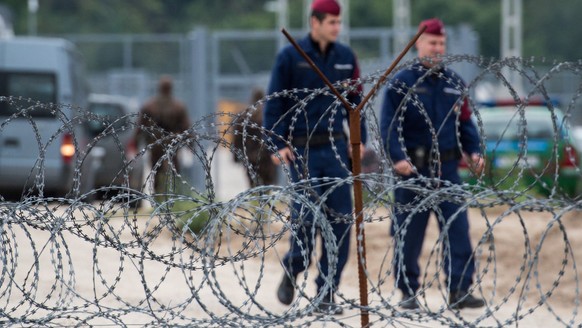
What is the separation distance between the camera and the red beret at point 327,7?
26.6 feet

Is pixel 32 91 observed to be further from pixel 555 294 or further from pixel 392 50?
pixel 555 294

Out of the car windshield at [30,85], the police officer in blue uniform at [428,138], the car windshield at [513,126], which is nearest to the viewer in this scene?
the police officer in blue uniform at [428,138]

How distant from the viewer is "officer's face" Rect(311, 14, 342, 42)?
26.8 ft

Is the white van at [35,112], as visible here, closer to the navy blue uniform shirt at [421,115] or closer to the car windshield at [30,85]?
the car windshield at [30,85]

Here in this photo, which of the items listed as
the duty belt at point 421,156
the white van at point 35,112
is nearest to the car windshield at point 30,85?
the white van at point 35,112

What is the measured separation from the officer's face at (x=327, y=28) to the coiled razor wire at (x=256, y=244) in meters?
0.37

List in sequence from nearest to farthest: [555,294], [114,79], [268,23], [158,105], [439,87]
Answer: [439,87] < [555,294] < [158,105] < [114,79] < [268,23]

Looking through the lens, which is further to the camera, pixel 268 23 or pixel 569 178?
pixel 268 23

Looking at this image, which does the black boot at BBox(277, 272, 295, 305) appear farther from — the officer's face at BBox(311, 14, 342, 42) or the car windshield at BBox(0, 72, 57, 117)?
the car windshield at BBox(0, 72, 57, 117)

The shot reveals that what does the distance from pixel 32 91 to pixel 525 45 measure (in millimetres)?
58891

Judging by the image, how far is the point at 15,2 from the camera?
68500 mm

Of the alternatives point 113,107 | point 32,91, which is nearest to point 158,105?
point 32,91

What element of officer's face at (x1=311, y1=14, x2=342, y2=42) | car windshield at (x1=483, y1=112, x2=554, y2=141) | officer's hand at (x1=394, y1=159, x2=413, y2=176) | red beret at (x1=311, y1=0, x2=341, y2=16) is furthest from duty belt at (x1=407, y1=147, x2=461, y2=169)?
car windshield at (x1=483, y1=112, x2=554, y2=141)

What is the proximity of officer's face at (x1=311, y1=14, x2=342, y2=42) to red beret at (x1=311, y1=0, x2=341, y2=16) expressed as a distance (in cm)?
3
